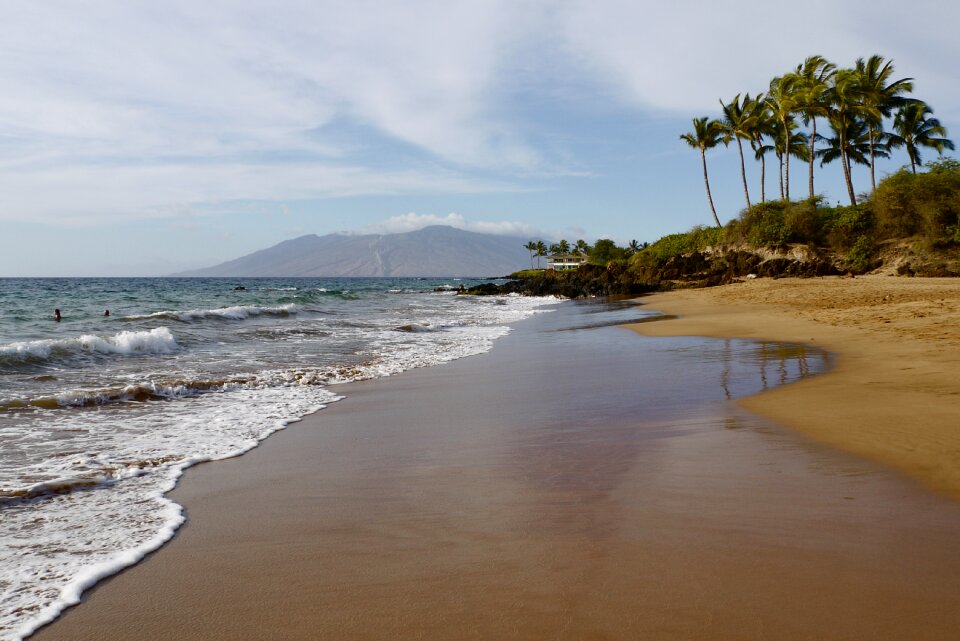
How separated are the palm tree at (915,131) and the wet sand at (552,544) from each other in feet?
173

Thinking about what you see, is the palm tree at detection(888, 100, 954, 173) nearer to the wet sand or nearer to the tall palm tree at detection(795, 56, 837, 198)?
the tall palm tree at detection(795, 56, 837, 198)

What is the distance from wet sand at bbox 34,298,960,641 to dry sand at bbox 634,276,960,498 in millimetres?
438

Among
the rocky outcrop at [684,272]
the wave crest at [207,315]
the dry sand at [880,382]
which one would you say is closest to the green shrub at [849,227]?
the rocky outcrop at [684,272]

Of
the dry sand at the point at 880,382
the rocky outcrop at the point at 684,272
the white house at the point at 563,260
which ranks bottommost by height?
the dry sand at the point at 880,382

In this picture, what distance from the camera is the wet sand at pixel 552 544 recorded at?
269 centimetres

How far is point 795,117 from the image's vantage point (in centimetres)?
4634

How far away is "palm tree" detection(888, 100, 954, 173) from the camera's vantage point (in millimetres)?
46594

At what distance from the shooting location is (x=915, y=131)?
4750cm

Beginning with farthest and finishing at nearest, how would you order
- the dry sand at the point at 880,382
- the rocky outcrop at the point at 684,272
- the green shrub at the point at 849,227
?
the rocky outcrop at the point at 684,272, the green shrub at the point at 849,227, the dry sand at the point at 880,382

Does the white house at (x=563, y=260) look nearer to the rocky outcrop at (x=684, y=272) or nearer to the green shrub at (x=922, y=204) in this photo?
the rocky outcrop at (x=684, y=272)

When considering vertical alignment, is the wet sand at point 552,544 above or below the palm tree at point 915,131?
below

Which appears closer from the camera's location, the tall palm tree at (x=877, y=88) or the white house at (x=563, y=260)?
the tall palm tree at (x=877, y=88)

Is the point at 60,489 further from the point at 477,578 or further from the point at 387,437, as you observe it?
the point at 477,578

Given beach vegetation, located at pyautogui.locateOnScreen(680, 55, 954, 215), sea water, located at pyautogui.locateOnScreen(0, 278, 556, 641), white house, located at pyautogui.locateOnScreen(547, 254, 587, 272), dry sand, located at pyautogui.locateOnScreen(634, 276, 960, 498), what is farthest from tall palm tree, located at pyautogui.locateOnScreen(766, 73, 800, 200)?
white house, located at pyautogui.locateOnScreen(547, 254, 587, 272)
